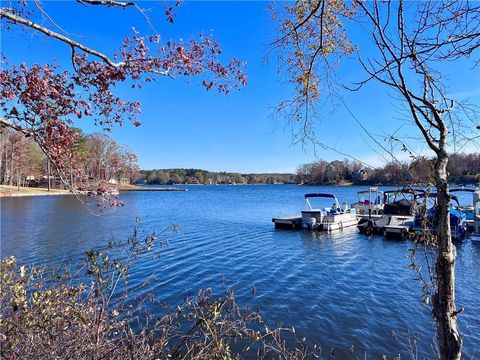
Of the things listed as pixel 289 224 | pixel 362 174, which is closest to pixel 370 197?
pixel 289 224

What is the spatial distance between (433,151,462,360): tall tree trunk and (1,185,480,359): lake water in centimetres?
263

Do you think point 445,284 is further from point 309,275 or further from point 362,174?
point 309,275

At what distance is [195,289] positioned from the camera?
11812mm

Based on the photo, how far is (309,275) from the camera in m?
14.0

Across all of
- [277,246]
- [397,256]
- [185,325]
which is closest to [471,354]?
[185,325]

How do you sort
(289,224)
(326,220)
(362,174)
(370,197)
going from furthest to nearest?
(370,197) → (326,220) → (289,224) → (362,174)

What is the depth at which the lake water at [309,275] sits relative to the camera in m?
8.83

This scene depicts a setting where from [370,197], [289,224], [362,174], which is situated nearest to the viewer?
[362,174]

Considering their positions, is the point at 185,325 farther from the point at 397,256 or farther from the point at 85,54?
the point at 397,256

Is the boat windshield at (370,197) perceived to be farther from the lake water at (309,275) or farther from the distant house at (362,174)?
the distant house at (362,174)

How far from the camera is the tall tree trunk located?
2.41 m

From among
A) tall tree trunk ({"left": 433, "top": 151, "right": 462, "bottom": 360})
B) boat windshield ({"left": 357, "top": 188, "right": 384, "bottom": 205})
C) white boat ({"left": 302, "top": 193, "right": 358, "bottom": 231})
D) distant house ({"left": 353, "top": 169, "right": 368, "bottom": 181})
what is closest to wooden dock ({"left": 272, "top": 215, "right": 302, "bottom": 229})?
white boat ({"left": 302, "top": 193, "right": 358, "bottom": 231})

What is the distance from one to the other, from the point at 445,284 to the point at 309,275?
1209 centimetres

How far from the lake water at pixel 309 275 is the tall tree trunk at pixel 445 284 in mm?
2630
